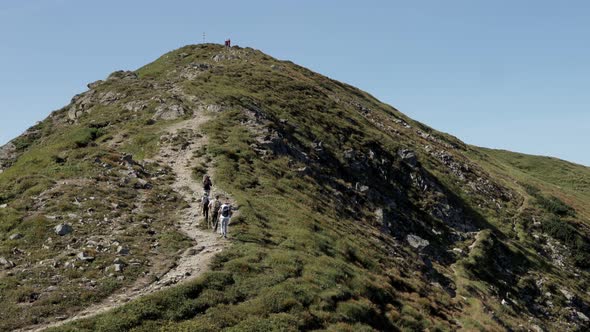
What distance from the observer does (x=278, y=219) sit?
30.3m

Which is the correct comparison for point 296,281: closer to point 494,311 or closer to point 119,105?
point 494,311

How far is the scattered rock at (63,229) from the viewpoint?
2346 centimetres

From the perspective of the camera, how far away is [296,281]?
73.0 feet

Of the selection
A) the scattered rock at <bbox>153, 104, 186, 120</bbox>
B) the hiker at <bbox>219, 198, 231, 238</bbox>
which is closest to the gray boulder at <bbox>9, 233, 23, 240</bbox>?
the hiker at <bbox>219, 198, 231, 238</bbox>

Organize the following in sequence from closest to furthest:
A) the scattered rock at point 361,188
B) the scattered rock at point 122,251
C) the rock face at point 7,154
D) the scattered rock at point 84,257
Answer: the scattered rock at point 84,257
the scattered rock at point 122,251
the rock face at point 7,154
the scattered rock at point 361,188

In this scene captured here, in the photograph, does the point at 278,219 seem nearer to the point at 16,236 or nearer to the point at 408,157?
the point at 16,236

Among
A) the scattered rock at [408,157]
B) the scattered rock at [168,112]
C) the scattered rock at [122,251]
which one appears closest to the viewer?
the scattered rock at [122,251]

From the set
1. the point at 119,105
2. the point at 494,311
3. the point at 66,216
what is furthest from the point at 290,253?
the point at 119,105

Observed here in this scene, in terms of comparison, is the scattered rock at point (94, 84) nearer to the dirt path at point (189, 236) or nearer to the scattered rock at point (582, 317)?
the dirt path at point (189, 236)

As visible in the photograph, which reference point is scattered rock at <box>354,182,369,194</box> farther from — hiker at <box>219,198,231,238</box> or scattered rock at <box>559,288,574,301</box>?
hiker at <box>219,198,231,238</box>

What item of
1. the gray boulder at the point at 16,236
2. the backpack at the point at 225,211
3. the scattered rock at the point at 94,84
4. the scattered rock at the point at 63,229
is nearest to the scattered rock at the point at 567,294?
the backpack at the point at 225,211

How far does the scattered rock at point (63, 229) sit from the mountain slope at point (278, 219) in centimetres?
44

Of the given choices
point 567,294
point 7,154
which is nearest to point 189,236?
point 7,154

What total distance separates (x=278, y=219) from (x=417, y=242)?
19.4 meters
